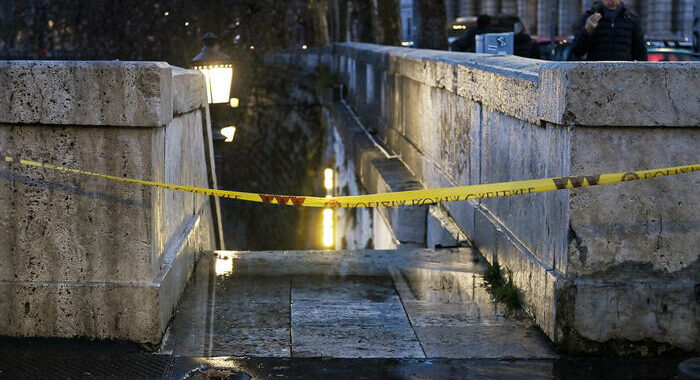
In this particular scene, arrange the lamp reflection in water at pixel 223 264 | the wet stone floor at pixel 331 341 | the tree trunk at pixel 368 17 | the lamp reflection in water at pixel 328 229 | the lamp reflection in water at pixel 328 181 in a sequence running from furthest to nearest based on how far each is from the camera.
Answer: the tree trunk at pixel 368 17
the lamp reflection in water at pixel 328 181
the lamp reflection in water at pixel 328 229
the lamp reflection in water at pixel 223 264
the wet stone floor at pixel 331 341

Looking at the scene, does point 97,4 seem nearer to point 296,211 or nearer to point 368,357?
point 296,211

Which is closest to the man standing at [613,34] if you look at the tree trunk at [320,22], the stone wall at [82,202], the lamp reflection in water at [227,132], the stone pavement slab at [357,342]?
the lamp reflection in water at [227,132]

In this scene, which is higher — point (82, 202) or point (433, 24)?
point (433, 24)

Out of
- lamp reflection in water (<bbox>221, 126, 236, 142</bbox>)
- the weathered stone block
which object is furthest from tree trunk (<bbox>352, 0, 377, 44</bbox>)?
the weathered stone block

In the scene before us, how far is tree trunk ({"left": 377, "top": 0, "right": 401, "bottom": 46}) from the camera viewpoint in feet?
98.1

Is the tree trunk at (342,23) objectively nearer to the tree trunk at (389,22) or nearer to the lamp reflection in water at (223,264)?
the tree trunk at (389,22)

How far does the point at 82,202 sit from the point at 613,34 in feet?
25.7

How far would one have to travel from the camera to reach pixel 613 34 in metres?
12.6

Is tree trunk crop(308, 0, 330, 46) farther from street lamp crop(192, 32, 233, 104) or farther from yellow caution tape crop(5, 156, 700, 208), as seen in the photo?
yellow caution tape crop(5, 156, 700, 208)

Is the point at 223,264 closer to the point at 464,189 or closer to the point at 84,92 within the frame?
the point at 464,189

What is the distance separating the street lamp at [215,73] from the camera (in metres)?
11.2

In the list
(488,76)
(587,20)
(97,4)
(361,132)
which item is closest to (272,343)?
(488,76)

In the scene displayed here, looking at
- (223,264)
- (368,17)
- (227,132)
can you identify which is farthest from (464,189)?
(368,17)

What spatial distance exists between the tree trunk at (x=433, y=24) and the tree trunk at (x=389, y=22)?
335 cm
